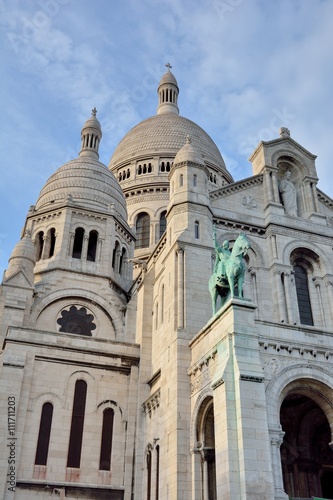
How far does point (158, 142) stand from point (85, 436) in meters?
34.2

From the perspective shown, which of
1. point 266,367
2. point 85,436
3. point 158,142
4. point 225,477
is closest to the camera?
point 225,477

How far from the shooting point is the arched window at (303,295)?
84.5ft

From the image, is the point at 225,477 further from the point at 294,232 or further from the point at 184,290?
the point at 294,232

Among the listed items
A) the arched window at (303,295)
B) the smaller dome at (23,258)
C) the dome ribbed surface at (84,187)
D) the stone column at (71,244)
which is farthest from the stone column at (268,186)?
the smaller dome at (23,258)

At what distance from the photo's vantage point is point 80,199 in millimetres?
35969

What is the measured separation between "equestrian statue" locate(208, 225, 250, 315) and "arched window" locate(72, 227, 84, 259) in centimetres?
1539

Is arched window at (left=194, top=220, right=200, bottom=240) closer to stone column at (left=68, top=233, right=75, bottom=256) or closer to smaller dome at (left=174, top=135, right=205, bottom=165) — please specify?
smaller dome at (left=174, top=135, right=205, bottom=165)

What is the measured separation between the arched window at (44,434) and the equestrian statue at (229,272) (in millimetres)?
9984

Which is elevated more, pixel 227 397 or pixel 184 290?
pixel 184 290

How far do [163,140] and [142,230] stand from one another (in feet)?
38.3

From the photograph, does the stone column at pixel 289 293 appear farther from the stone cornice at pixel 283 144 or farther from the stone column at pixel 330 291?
the stone cornice at pixel 283 144

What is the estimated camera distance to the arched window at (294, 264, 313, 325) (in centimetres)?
2575

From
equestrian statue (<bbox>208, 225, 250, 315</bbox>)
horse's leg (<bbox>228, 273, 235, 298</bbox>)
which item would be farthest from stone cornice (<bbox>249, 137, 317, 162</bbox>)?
horse's leg (<bbox>228, 273, 235, 298</bbox>)

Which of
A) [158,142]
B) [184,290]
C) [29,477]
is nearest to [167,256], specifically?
[184,290]
